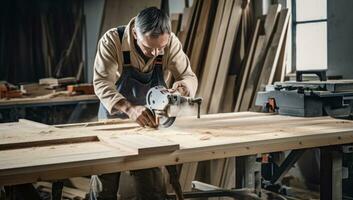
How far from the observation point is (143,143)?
7.77ft

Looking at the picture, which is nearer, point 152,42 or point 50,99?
point 152,42

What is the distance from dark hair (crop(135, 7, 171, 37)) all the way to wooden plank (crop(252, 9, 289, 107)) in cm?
203

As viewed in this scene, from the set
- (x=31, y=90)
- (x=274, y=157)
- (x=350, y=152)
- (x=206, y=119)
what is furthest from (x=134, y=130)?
(x=31, y=90)

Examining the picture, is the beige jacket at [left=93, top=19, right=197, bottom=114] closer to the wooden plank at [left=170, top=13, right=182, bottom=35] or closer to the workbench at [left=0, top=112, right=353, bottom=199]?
the workbench at [left=0, top=112, right=353, bottom=199]

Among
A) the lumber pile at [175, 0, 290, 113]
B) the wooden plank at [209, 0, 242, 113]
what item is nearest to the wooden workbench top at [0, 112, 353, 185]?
the lumber pile at [175, 0, 290, 113]

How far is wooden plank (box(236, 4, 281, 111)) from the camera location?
196 inches

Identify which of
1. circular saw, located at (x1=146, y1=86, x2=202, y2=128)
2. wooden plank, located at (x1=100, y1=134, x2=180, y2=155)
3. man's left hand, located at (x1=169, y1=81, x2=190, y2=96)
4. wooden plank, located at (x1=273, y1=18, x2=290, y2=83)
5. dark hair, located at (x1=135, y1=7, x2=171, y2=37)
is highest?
dark hair, located at (x1=135, y1=7, x2=171, y2=37)

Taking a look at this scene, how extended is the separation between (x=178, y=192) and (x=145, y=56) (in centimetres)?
107

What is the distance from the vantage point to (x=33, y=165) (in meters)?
2.03

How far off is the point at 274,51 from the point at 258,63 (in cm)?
21

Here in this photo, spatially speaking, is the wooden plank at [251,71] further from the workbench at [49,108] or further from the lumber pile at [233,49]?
the workbench at [49,108]

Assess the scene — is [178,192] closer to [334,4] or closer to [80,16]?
[334,4]

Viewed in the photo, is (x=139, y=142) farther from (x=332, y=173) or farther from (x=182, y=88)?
(x=332, y=173)

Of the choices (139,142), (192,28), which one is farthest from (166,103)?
(192,28)
